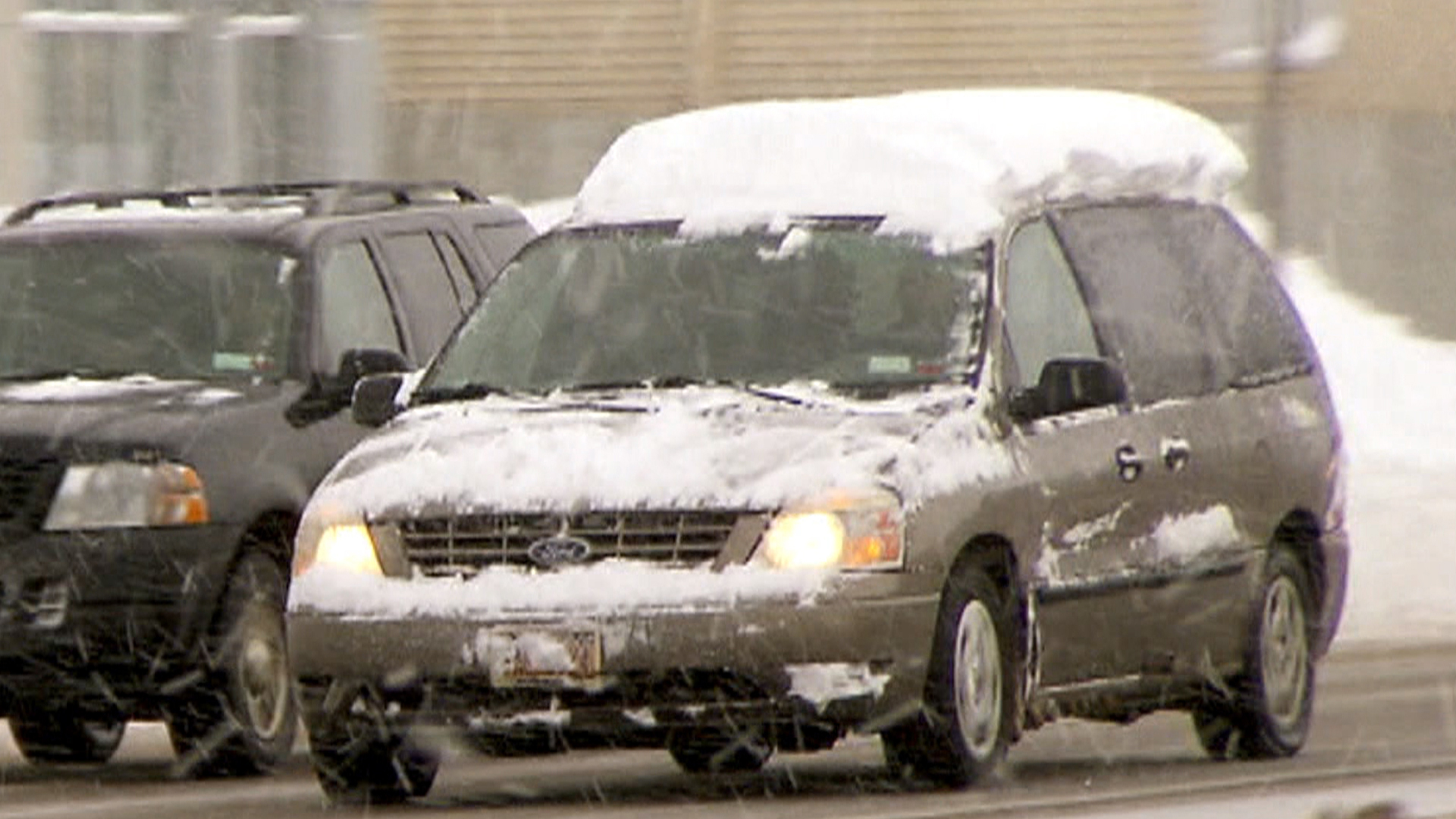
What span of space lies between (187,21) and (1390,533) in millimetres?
12117

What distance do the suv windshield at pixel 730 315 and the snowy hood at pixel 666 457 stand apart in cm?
32

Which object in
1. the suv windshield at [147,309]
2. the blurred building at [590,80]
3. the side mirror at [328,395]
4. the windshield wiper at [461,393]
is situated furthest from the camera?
the blurred building at [590,80]

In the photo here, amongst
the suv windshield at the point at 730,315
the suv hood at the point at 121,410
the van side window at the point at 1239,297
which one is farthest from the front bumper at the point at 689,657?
the van side window at the point at 1239,297

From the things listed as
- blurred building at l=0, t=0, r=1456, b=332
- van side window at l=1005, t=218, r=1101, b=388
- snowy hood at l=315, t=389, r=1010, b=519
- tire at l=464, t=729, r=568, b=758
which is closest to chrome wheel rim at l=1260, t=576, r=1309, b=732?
van side window at l=1005, t=218, r=1101, b=388

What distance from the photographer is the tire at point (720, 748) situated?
40.9ft

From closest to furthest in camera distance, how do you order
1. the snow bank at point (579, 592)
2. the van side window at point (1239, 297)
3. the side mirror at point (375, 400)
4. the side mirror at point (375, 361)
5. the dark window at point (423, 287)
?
the snow bank at point (579, 592) → the side mirror at point (375, 400) → the side mirror at point (375, 361) → the van side window at point (1239, 297) → the dark window at point (423, 287)

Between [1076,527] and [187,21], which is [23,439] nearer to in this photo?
[1076,527]

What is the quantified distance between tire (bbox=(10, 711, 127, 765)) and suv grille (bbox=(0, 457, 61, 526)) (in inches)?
46.4

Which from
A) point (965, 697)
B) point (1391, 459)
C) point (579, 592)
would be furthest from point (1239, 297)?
point (1391, 459)

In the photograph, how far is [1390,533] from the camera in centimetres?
2242

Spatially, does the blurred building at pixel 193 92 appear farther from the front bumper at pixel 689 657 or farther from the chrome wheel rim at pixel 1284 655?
the front bumper at pixel 689 657

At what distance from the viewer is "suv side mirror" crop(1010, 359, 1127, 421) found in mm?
13102

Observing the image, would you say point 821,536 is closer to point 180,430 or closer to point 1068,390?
point 1068,390

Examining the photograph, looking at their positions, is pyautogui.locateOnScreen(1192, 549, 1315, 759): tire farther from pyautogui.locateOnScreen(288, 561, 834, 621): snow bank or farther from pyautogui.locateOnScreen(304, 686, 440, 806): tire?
pyautogui.locateOnScreen(304, 686, 440, 806): tire
